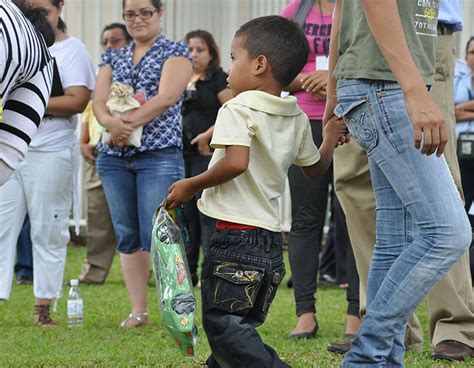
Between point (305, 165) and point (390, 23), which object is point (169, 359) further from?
point (390, 23)

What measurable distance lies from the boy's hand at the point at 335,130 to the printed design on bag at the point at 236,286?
0.67 meters

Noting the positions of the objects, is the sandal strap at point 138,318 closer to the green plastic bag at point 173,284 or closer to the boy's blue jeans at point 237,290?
the boy's blue jeans at point 237,290

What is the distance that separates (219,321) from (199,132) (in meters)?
4.69

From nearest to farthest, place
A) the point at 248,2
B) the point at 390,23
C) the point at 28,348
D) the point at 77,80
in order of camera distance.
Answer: the point at 390,23
the point at 28,348
the point at 77,80
the point at 248,2

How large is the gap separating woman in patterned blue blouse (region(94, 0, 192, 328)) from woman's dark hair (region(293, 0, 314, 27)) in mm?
1120

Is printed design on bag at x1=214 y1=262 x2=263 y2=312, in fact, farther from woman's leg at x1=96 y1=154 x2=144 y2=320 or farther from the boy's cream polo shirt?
woman's leg at x1=96 y1=154 x2=144 y2=320

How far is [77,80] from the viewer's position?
6.50m

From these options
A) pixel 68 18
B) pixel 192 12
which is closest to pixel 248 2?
pixel 192 12

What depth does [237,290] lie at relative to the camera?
3893 millimetres

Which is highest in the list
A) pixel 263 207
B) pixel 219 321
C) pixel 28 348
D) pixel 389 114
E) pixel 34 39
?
pixel 34 39

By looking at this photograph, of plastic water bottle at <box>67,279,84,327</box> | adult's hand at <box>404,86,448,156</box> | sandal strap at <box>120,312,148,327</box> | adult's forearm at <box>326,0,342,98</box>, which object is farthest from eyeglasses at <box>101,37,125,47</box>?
adult's hand at <box>404,86,448,156</box>

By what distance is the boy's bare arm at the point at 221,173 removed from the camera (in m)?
3.82

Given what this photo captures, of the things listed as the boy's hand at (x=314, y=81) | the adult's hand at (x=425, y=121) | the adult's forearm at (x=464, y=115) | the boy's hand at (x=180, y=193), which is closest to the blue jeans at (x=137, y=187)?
the boy's hand at (x=314, y=81)

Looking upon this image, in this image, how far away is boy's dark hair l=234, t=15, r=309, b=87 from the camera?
4.04m
